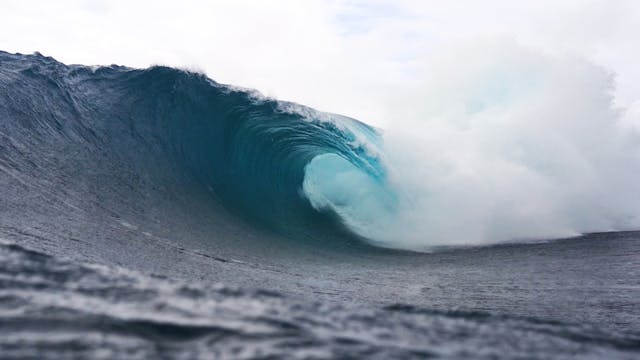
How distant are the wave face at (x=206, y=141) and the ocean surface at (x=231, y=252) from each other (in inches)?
1.4

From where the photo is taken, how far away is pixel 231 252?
269 inches

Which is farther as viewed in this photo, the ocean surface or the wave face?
the wave face

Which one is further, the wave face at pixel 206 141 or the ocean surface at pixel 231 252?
the wave face at pixel 206 141

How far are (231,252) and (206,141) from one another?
4.22 metres

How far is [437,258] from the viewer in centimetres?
890

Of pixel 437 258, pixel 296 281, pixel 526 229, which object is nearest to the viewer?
pixel 296 281

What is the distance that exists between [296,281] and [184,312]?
12.9 ft

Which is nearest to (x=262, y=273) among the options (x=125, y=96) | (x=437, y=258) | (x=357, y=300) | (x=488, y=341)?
(x=357, y=300)

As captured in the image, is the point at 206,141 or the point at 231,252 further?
the point at 206,141

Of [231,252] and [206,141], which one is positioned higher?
[206,141]

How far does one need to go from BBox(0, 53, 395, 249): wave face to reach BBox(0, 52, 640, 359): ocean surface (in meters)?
0.04

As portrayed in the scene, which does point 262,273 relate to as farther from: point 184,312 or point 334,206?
point 334,206

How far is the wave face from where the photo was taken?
8.23 meters

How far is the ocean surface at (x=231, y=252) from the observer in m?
1.84
